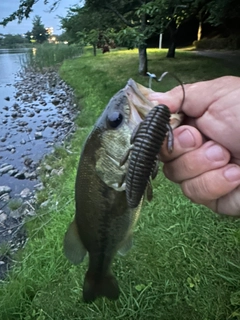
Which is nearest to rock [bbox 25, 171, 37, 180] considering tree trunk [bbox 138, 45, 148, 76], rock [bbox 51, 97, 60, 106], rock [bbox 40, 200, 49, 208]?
rock [bbox 40, 200, 49, 208]

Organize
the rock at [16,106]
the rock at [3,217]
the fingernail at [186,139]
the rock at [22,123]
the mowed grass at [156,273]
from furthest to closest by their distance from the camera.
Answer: the rock at [16,106] → the rock at [22,123] → the rock at [3,217] → the mowed grass at [156,273] → the fingernail at [186,139]

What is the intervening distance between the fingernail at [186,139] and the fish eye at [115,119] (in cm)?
31

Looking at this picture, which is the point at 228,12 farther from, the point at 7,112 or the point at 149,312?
the point at 149,312

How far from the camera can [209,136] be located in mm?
1701

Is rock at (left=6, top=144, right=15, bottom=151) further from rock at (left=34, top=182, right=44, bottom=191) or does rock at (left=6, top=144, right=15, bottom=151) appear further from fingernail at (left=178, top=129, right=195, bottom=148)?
fingernail at (left=178, top=129, right=195, bottom=148)

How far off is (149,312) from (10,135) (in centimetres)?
895

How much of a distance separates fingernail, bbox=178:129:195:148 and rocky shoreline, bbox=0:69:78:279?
13.2 feet

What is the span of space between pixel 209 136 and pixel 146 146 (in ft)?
1.83

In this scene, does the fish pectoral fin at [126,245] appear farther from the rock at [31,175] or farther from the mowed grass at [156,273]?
the rock at [31,175]

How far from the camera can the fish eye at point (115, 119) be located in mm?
1436

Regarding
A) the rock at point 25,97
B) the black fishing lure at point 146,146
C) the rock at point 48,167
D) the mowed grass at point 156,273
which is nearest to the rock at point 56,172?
the rock at point 48,167

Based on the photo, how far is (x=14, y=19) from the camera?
13.8 meters

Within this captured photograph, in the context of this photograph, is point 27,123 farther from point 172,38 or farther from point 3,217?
point 172,38

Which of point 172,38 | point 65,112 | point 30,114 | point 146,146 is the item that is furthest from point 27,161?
point 172,38
